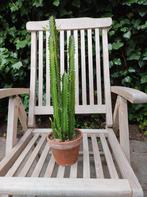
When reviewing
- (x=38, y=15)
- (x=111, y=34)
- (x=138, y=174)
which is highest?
(x=38, y=15)

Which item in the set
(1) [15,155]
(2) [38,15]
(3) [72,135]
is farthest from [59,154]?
(2) [38,15]

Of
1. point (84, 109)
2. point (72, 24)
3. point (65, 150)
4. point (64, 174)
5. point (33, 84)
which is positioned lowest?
point (64, 174)

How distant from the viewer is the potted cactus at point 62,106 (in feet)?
3.23

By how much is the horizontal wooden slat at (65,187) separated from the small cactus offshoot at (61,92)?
0.28 metres

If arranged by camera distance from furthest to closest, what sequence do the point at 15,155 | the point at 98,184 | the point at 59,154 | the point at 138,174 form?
the point at 138,174, the point at 15,155, the point at 59,154, the point at 98,184

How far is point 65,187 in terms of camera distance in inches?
29.6

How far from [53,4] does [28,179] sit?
1441 mm

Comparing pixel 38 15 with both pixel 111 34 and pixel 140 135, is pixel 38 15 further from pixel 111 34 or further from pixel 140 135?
pixel 140 135

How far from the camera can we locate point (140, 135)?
7.22ft

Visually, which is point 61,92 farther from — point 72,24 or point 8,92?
point 72,24

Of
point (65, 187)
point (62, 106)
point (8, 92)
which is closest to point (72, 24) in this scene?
point (8, 92)

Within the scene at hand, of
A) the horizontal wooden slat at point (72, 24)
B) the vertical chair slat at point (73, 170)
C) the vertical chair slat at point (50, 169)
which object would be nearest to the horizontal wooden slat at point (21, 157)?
the vertical chair slat at point (50, 169)

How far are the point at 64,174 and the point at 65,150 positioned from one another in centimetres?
11

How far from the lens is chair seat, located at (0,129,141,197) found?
0.75m
